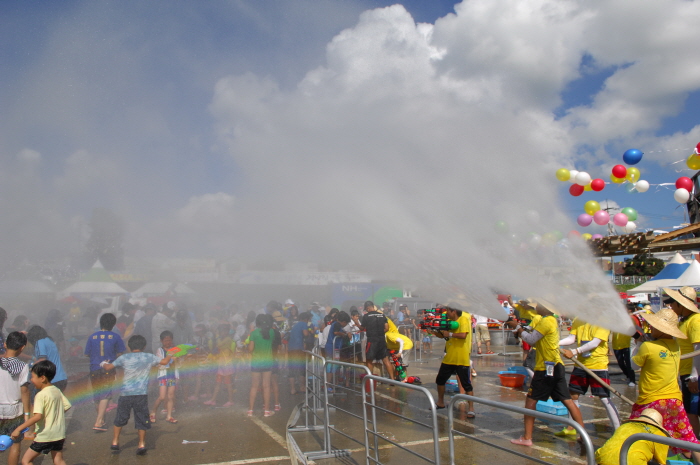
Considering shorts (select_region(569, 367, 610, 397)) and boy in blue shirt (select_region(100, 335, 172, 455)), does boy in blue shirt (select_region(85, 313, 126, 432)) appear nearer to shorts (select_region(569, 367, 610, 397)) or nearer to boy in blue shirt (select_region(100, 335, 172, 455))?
boy in blue shirt (select_region(100, 335, 172, 455))

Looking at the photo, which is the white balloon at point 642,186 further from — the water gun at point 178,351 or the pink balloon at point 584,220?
the water gun at point 178,351

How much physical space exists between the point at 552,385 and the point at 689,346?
4.93 ft

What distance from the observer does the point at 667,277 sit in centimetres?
1428

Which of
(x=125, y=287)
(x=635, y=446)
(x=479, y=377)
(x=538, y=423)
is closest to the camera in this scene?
(x=635, y=446)

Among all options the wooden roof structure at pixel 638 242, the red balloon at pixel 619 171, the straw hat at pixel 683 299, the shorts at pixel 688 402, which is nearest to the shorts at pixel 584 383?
the shorts at pixel 688 402

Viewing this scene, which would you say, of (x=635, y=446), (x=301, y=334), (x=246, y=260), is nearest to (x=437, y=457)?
(x=635, y=446)

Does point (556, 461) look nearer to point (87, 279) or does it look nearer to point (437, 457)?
point (437, 457)

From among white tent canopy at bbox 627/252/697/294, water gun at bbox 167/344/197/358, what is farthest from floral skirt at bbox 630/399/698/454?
white tent canopy at bbox 627/252/697/294

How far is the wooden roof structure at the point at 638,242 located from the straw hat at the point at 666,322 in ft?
37.3

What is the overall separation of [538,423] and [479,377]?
382cm

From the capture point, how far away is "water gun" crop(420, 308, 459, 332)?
6500 mm

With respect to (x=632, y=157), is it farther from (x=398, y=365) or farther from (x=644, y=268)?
(x=644, y=268)

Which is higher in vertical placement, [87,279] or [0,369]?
[87,279]

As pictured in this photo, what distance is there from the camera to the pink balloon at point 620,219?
50.6 ft
